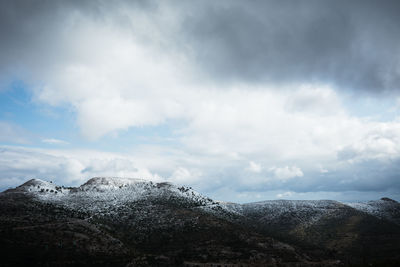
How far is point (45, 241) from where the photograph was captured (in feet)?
176

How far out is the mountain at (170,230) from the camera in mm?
52625

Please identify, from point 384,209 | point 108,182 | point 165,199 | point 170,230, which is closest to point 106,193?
point 108,182

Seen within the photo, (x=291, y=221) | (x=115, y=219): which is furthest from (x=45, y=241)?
(x=291, y=221)

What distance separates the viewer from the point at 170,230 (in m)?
72.8

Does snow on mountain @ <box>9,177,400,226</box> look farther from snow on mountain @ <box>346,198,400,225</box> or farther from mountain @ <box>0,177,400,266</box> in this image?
mountain @ <box>0,177,400,266</box>

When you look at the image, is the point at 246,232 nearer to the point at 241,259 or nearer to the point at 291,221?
the point at 241,259

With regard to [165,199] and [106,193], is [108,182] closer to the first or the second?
[106,193]

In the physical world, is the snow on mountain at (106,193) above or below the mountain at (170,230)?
above

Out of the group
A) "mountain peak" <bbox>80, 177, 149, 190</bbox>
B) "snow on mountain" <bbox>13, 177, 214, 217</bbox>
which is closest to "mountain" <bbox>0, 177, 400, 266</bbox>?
Answer: "snow on mountain" <bbox>13, 177, 214, 217</bbox>

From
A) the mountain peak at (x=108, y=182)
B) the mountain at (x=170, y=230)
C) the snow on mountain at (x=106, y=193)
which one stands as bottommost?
the mountain at (x=170, y=230)

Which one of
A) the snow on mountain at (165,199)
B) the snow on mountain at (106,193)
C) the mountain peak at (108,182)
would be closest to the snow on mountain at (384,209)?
the snow on mountain at (165,199)

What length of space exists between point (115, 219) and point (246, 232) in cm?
3815

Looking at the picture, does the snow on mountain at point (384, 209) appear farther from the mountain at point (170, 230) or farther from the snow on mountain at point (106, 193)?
the snow on mountain at point (106, 193)

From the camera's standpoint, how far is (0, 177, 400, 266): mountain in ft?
173
